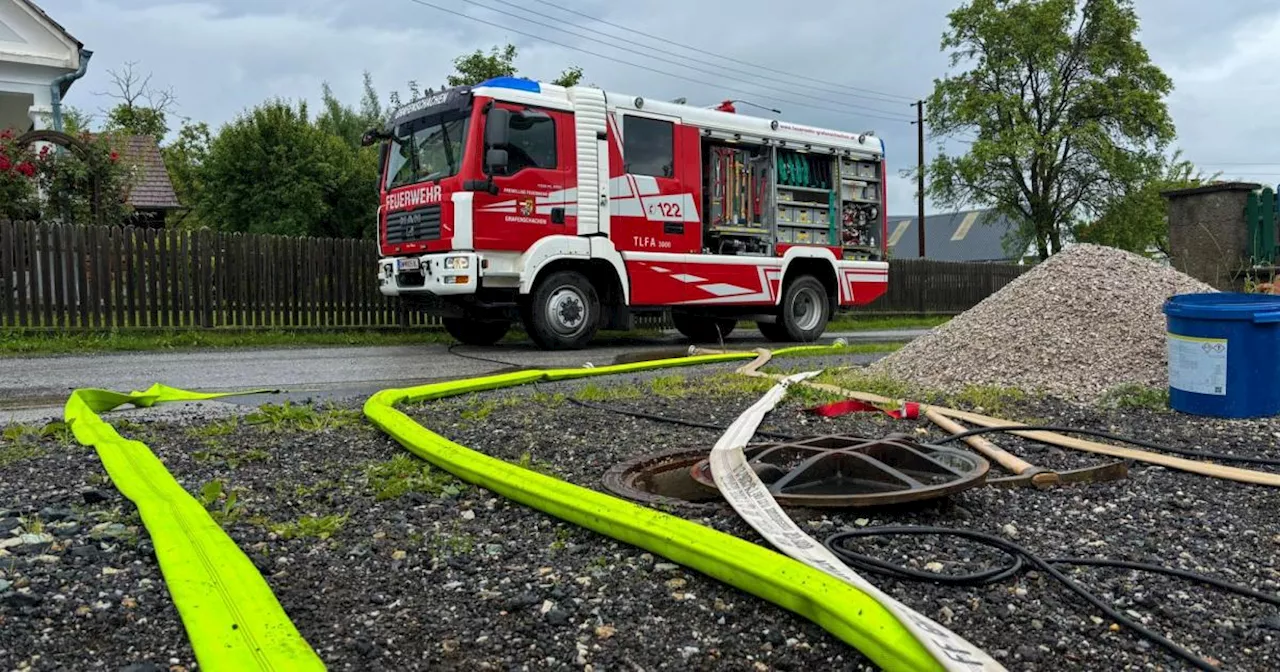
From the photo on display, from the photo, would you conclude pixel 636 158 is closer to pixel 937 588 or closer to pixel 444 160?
pixel 444 160

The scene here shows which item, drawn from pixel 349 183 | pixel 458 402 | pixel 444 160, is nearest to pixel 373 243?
pixel 444 160

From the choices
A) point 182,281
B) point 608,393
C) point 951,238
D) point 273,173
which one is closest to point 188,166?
point 273,173

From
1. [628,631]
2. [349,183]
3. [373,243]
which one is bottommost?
[628,631]

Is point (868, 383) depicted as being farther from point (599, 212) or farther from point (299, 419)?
point (599, 212)

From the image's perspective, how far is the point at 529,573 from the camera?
255 cm

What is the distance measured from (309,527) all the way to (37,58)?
20.6 metres

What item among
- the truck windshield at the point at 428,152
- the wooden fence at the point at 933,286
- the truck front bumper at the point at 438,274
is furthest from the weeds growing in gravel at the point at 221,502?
the wooden fence at the point at 933,286

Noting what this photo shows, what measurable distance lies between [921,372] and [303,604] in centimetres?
506

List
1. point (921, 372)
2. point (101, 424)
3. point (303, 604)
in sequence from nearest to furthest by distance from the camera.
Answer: point (303, 604) < point (101, 424) < point (921, 372)

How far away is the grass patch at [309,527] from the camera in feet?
9.37

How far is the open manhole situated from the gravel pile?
2.50 metres

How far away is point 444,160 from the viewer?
34.4ft

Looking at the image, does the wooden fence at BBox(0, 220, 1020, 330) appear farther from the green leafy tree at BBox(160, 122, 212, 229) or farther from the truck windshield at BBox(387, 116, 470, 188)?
the green leafy tree at BBox(160, 122, 212, 229)

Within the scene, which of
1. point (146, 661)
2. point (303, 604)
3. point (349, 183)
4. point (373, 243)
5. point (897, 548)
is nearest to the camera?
point (146, 661)
